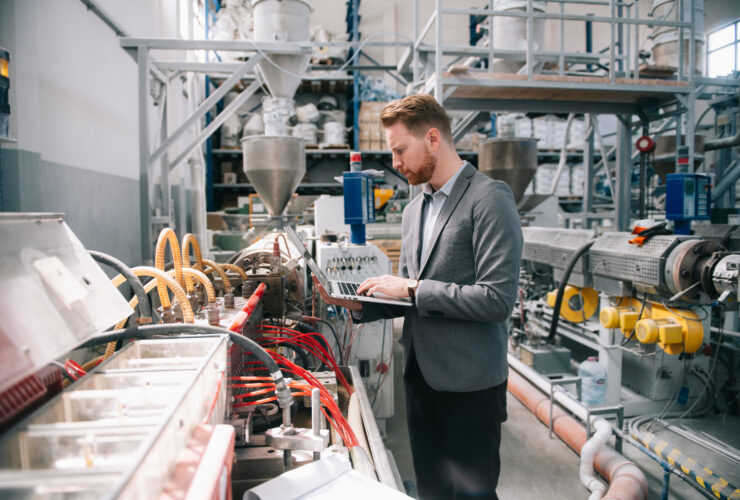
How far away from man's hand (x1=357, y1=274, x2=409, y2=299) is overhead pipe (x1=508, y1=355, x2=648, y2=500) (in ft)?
4.20

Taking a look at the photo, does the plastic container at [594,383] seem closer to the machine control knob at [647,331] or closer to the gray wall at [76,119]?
the machine control knob at [647,331]

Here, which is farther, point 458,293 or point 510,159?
point 510,159

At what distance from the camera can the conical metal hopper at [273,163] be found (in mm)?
2398

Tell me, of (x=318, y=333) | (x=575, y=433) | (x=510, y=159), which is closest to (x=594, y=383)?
(x=575, y=433)

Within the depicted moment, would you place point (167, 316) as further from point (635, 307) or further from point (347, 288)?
point (635, 307)

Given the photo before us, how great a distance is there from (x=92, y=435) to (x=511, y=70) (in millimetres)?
4025

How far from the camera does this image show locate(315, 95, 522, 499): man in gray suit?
1.10m

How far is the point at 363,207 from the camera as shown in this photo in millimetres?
1983

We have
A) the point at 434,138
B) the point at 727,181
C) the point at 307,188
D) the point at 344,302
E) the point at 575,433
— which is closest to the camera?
the point at 434,138

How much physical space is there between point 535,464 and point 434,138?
1.90 m

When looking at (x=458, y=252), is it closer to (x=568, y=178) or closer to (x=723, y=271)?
(x=723, y=271)

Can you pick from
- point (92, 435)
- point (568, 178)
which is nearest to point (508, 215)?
point (92, 435)

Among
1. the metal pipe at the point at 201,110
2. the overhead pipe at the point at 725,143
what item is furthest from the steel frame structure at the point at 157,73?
the overhead pipe at the point at 725,143

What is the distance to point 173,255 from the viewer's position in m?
1.16
